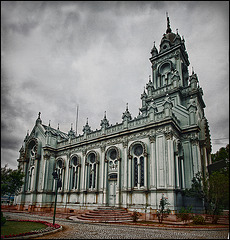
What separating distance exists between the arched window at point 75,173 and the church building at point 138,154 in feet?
0.49

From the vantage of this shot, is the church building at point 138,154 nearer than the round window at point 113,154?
Yes

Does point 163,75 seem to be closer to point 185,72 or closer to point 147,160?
point 185,72

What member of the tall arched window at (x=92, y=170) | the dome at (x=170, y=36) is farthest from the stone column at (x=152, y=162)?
the dome at (x=170, y=36)

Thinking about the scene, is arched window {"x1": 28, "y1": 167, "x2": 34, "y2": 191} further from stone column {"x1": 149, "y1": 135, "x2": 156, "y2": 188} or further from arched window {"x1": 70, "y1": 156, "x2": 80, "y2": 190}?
stone column {"x1": 149, "y1": 135, "x2": 156, "y2": 188}

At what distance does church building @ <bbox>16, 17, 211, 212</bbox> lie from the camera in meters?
24.7

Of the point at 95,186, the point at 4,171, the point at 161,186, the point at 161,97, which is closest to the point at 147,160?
the point at 161,186

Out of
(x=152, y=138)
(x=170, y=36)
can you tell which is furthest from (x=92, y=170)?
(x=170, y=36)

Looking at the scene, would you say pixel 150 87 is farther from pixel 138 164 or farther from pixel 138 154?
pixel 138 164

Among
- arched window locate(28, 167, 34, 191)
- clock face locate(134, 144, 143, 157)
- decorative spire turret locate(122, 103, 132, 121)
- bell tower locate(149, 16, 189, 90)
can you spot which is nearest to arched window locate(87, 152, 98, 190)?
clock face locate(134, 144, 143, 157)

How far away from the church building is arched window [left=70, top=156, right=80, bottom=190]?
149 millimetres

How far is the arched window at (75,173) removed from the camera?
32812 mm

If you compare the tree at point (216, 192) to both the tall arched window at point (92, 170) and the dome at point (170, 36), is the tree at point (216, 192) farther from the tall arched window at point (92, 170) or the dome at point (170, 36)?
the dome at point (170, 36)

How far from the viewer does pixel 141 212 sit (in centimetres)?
2372

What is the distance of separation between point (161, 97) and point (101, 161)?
1384 centimetres
